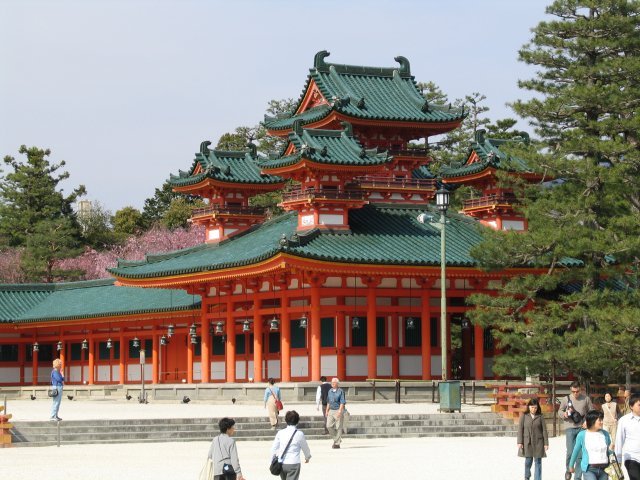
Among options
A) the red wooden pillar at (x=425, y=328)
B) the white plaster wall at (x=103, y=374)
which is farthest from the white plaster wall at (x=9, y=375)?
the red wooden pillar at (x=425, y=328)

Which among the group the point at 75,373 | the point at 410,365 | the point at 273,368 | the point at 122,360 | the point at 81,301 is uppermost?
the point at 81,301

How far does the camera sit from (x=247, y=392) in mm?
48188

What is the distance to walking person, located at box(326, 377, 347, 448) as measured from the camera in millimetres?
33500

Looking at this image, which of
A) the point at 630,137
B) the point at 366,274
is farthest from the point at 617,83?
the point at 366,274

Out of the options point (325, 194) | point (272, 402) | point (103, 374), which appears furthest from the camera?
point (103, 374)

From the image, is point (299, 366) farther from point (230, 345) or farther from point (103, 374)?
point (103, 374)

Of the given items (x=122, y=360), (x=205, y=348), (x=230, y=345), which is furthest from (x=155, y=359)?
(x=230, y=345)

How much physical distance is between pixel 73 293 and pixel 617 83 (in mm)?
36908

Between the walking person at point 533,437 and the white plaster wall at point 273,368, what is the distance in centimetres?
2667

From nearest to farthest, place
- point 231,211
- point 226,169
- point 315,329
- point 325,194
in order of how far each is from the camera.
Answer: point 315,329 → point 325,194 → point 226,169 → point 231,211

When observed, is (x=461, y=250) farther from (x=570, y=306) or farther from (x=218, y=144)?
(x=218, y=144)

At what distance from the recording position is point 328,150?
164ft

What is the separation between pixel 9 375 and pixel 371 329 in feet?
89.5

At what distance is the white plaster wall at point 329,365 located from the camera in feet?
158
